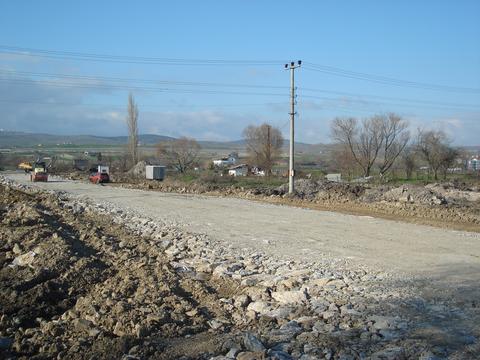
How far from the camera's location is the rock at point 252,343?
6201 mm

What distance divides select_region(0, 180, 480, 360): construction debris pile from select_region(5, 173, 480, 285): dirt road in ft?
3.60

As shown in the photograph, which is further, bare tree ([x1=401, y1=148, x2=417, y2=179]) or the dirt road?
bare tree ([x1=401, y1=148, x2=417, y2=179])

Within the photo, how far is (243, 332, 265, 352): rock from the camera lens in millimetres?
6201

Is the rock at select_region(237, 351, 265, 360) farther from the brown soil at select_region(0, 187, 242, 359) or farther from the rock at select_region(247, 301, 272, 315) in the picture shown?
the rock at select_region(247, 301, 272, 315)

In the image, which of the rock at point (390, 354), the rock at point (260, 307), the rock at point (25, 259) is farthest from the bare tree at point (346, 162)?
the rock at point (390, 354)

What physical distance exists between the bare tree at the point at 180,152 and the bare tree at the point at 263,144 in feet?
36.5

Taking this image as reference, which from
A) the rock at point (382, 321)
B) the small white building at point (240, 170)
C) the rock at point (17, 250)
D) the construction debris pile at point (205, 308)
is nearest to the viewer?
the construction debris pile at point (205, 308)

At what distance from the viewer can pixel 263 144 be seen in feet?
252

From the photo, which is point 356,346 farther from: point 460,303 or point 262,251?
point 262,251

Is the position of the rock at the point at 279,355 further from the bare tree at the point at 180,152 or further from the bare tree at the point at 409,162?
the bare tree at the point at 180,152

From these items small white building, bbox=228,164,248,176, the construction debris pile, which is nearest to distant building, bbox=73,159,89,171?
small white building, bbox=228,164,248,176

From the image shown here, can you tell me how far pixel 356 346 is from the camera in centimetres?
621

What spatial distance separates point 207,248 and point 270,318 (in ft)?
18.9

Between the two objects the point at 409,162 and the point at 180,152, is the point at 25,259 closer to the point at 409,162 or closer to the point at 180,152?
the point at 409,162
